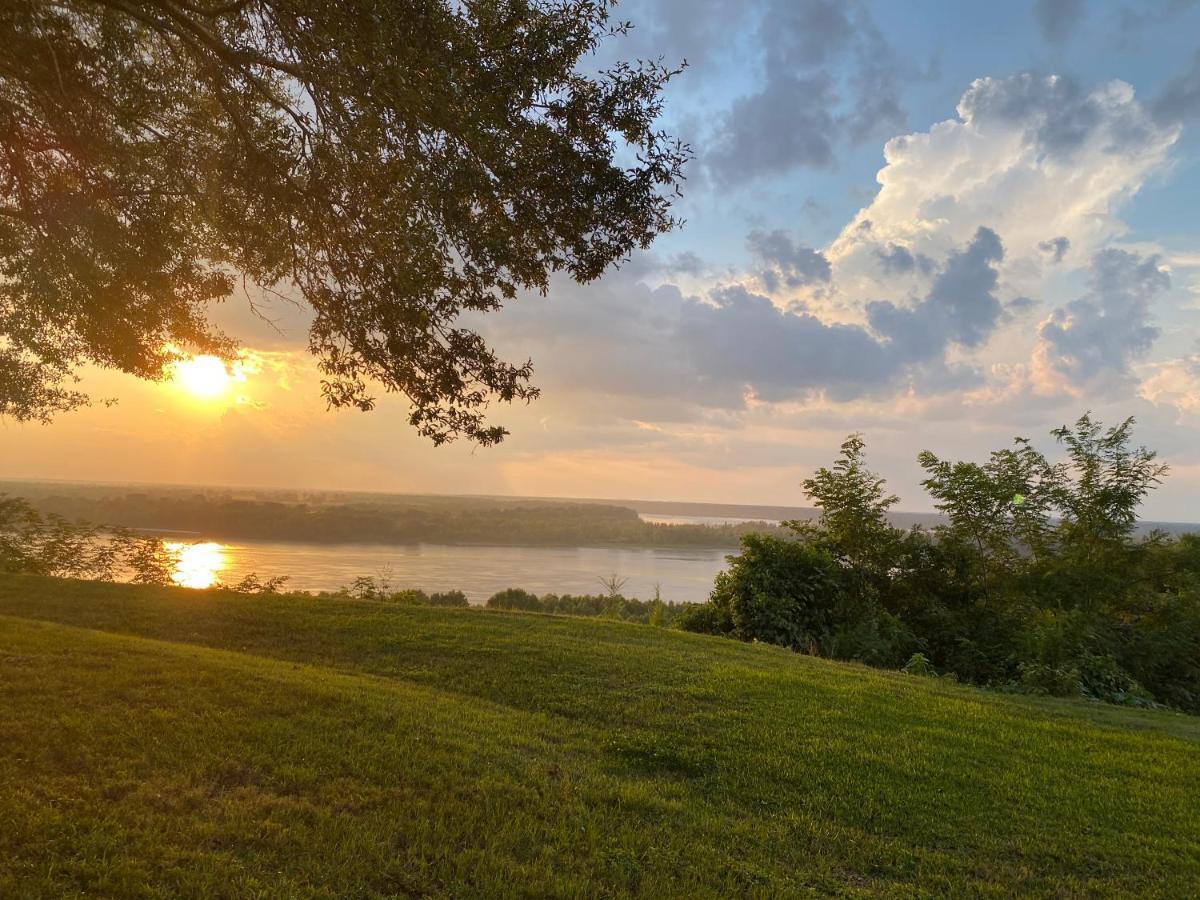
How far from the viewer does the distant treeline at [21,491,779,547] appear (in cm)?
3716

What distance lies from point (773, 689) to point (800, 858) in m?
4.21

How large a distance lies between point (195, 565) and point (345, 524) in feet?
80.0

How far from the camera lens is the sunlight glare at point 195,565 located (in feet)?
59.9

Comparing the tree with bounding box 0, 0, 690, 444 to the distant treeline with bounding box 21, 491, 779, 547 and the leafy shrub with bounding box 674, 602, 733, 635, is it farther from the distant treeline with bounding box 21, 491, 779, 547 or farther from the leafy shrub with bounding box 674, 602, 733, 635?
the distant treeline with bounding box 21, 491, 779, 547

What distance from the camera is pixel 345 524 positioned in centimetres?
4444

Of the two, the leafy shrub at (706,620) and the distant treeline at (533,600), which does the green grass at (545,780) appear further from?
the distant treeline at (533,600)

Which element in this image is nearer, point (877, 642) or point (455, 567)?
point (877, 642)

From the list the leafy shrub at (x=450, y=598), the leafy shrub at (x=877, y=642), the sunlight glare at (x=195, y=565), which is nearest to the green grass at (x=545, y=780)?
the leafy shrub at (x=877, y=642)

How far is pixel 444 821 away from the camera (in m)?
4.35

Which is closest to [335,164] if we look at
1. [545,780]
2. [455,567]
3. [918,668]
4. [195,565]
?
[545,780]

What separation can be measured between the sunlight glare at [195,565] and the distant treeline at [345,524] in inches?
210

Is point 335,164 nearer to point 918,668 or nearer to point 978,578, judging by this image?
point 918,668

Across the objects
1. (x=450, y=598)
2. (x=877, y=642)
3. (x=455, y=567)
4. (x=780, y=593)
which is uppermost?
(x=780, y=593)

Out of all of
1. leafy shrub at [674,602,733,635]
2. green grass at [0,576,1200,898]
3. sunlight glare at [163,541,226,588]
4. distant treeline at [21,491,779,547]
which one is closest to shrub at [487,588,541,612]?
leafy shrub at [674,602,733,635]
